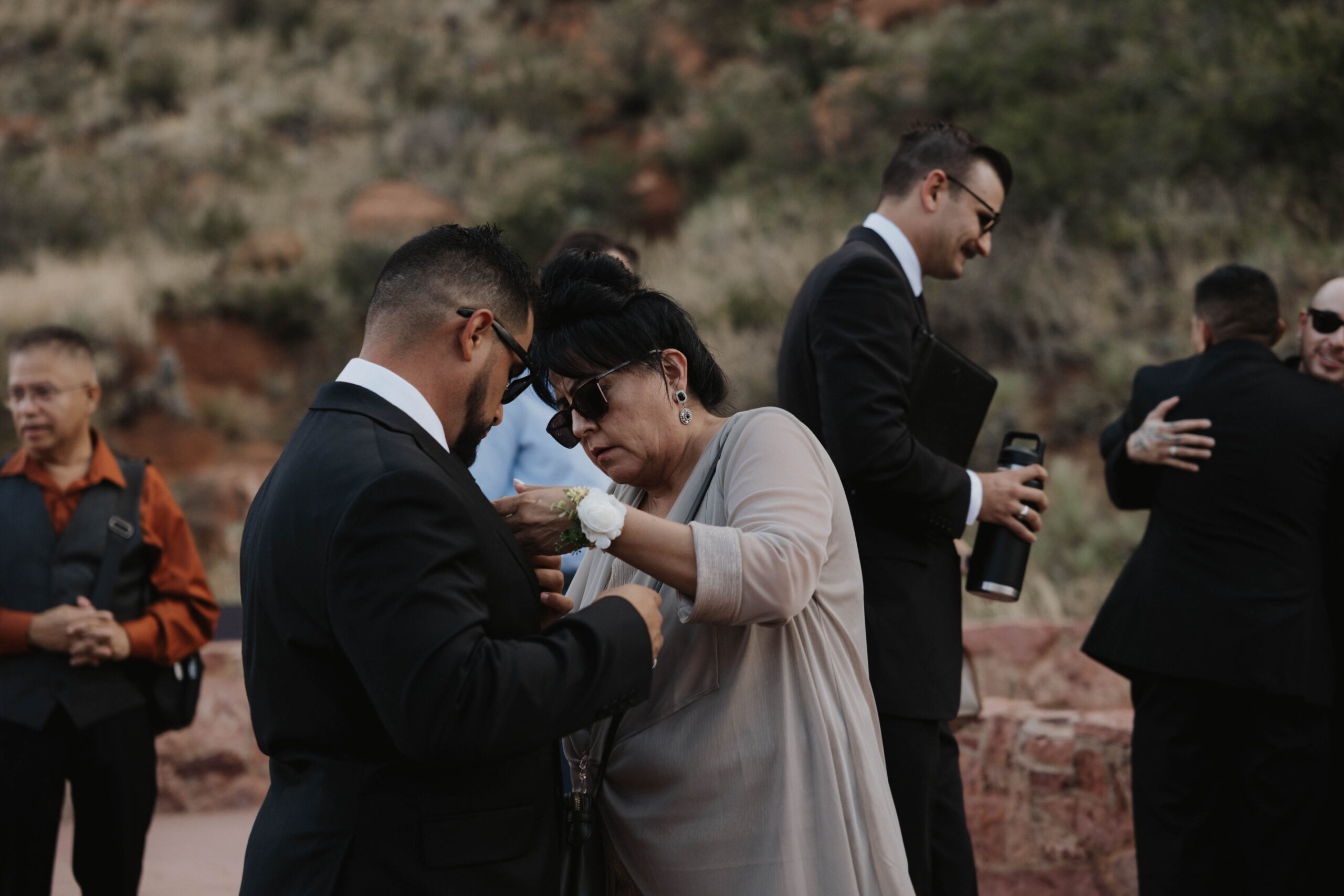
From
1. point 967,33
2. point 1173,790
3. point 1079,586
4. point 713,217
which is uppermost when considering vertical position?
point 967,33

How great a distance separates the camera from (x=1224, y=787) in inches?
150

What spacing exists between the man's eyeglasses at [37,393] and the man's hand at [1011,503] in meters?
3.12

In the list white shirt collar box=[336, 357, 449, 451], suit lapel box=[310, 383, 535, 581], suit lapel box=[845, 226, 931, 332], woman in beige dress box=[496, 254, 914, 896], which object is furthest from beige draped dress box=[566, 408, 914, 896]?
suit lapel box=[845, 226, 931, 332]

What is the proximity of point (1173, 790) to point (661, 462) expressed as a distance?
7.99ft

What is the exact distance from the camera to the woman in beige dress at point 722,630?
205 centimetres

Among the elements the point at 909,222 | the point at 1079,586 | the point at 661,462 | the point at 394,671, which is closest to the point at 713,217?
the point at 1079,586

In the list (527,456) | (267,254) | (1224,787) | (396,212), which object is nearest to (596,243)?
(527,456)

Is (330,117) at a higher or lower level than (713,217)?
higher

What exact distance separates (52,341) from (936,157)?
308cm

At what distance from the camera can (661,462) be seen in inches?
96.8

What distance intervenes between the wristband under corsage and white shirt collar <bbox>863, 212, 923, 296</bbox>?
63.0 inches

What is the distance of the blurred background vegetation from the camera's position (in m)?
9.55

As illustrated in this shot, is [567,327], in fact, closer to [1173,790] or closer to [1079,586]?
[1173,790]

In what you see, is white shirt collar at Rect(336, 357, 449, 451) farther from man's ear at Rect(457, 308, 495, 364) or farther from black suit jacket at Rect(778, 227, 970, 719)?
black suit jacket at Rect(778, 227, 970, 719)
